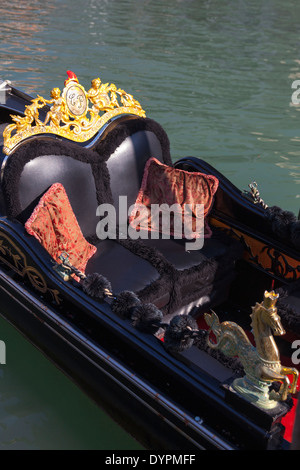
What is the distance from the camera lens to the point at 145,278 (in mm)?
2754

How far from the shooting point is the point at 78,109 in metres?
2.96

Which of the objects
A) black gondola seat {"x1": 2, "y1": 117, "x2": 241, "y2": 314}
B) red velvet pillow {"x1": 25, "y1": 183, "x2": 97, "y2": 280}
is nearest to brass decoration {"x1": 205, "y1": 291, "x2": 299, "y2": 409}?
black gondola seat {"x1": 2, "y1": 117, "x2": 241, "y2": 314}

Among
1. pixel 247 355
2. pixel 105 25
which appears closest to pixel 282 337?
pixel 247 355

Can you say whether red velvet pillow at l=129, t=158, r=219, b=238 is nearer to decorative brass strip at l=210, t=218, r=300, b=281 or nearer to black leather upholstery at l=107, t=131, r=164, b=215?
black leather upholstery at l=107, t=131, r=164, b=215

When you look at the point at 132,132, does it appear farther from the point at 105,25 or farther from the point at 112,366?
the point at 105,25

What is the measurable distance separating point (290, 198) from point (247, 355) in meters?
3.46

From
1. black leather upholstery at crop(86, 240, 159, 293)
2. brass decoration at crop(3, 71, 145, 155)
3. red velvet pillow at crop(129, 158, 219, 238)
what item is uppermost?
brass decoration at crop(3, 71, 145, 155)

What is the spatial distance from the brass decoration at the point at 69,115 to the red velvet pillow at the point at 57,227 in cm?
32

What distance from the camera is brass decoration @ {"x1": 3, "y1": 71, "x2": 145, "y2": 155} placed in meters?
2.70

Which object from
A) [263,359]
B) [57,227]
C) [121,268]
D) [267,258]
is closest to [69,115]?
[57,227]

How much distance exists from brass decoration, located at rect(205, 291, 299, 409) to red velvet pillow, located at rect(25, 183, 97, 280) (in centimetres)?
114

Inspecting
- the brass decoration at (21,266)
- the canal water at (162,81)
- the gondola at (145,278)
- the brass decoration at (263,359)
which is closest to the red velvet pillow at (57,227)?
the gondola at (145,278)

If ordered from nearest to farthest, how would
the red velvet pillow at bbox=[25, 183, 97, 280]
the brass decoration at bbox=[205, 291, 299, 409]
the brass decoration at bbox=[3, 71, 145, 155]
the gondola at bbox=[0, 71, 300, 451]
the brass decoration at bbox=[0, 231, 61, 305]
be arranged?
1. the brass decoration at bbox=[205, 291, 299, 409]
2. the gondola at bbox=[0, 71, 300, 451]
3. the brass decoration at bbox=[0, 231, 61, 305]
4. the red velvet pillow at bbox=[25, 183, 97, 280]
5. the brass decoration at bbox=[3, 71, 145, 155]

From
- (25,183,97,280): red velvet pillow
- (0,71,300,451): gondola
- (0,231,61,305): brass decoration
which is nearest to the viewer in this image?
(0,71,300,451): gondola
